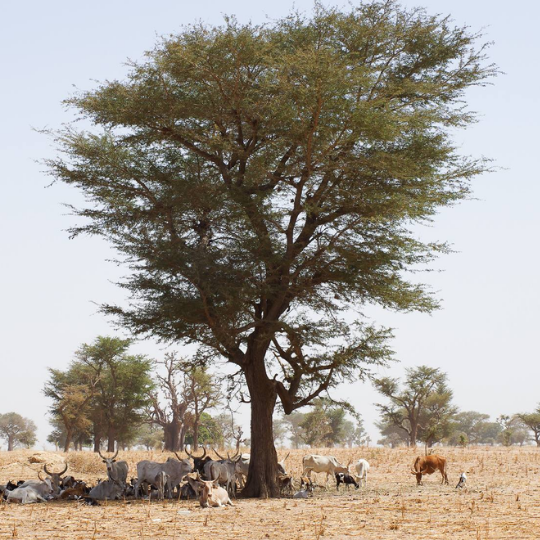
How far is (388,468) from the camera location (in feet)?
80.2

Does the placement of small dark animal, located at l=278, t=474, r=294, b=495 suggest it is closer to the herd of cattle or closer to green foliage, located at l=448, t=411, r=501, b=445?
the herd of cattle

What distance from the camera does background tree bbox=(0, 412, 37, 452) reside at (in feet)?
304

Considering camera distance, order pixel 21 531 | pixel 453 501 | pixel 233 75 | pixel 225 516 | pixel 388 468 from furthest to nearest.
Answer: pixel 388 468, pixel 233 75, pixel 453 501, pixel 225 516, pixel 21 531

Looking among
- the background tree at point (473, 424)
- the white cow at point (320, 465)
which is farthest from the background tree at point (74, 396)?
the background tree at point (473, 424)

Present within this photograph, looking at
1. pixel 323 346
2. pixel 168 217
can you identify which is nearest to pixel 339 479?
pixel 323 346

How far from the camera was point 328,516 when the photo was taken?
13289 millimetres

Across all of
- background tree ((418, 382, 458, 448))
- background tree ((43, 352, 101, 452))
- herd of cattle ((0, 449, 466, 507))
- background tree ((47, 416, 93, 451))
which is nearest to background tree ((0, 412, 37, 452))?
background tree ((47, 416, 93, 451))

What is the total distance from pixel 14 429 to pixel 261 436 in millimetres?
86152

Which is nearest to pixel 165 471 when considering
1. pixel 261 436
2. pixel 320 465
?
pixel 261 436

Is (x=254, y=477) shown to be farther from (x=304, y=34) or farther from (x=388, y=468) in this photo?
(x=304, y=34)

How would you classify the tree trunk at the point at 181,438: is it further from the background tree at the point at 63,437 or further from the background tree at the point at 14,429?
the background tree at the point at 14,429

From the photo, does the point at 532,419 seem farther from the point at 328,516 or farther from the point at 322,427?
the point at 328,516

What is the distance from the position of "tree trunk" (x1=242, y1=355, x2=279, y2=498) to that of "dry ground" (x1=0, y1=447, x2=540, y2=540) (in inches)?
51.6

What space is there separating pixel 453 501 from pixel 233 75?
430 inches
